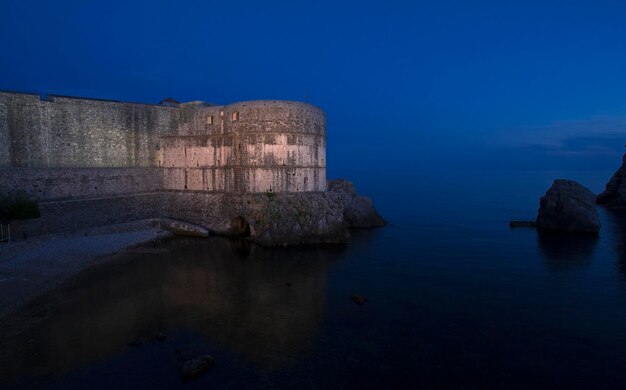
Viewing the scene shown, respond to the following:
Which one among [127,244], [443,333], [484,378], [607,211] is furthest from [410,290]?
[607,211]

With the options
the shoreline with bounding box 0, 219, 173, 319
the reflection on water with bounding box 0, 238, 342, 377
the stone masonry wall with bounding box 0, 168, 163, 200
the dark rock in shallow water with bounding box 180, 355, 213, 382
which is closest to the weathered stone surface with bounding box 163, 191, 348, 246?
the stone masonry wall with bounding box 0, 168, 163, 200

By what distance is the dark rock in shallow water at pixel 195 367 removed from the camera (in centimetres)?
1310

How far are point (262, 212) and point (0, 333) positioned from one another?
19292 mm

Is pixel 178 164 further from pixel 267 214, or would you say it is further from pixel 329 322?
pixel 329 322

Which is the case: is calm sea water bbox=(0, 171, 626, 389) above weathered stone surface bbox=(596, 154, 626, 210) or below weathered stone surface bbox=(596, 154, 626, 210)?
below

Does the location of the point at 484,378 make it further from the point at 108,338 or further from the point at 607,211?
the point at 607,211

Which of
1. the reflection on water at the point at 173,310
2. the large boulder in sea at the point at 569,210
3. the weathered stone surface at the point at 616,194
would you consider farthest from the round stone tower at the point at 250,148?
the weathered stone surface at the point at 616,194

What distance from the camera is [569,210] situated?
39.9 m

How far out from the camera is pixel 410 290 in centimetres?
2170

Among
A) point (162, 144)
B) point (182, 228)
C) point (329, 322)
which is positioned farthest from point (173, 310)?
point (162, 144)

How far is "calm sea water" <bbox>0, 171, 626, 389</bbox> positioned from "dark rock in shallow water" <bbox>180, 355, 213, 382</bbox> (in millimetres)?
321

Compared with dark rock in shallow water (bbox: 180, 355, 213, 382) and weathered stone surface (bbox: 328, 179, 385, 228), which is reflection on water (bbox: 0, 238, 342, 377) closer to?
dark rock in shallow water (bbox: 180, 355, 213, 382)

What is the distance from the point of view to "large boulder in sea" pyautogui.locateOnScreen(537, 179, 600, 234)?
39.2m

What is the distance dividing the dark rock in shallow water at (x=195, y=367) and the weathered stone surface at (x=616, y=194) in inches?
2753
